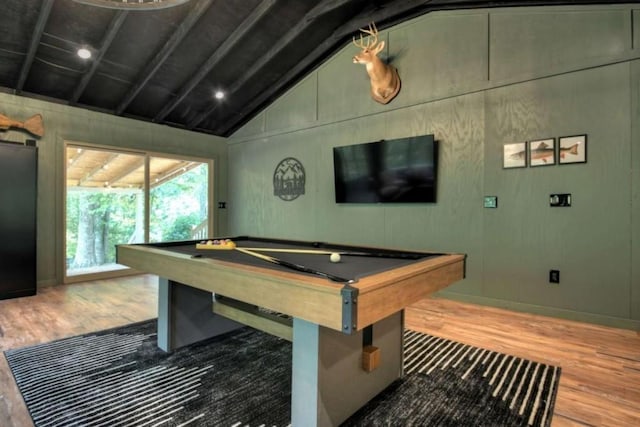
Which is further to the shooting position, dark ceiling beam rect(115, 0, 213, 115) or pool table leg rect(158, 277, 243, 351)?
dark ceiling beam rect(115, 0, 213, 115)

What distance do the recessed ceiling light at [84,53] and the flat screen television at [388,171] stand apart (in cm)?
337

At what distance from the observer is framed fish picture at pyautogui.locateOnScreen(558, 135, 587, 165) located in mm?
3145

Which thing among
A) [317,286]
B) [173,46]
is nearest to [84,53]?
[173,46]

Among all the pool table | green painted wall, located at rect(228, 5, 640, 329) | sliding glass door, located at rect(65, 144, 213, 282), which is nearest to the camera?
the pool table

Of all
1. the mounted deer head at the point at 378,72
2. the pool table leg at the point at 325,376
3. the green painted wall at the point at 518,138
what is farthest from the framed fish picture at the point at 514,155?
the pool table leg at the point at 325,376

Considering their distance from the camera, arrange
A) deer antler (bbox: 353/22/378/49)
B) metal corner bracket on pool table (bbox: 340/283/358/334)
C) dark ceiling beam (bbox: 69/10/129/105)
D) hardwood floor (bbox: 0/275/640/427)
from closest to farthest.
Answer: metal corner bracket on pool table (bbox: 340/283/358/334) < hardwood floor (bbox: 0/275/640/427) < dark ceiling beam (bbox: 69/10/129/105) < deer antler (bbox: 353/22/378/49)

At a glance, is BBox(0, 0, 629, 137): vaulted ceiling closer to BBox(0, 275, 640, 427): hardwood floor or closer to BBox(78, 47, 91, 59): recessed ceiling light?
BBox(78, 47, 91, 59): recessed ceiling light

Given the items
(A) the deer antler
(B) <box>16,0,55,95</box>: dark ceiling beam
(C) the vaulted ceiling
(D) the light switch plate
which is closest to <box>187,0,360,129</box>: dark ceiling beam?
(C) the vaulted ceiling

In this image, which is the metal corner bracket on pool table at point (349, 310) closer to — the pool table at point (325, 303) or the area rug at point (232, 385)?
the pool table at point (325, 303)

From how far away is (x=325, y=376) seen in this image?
1.55 metres

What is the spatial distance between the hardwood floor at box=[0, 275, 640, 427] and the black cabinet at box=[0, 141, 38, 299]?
0.25m

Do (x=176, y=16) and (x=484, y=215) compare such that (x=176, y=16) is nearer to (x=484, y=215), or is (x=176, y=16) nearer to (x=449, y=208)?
(x=449, y=208)

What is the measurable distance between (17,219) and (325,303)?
15.3 feet

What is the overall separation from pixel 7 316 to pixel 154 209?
264 centimetres
